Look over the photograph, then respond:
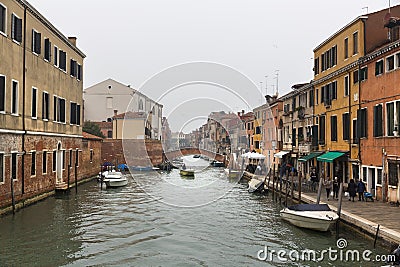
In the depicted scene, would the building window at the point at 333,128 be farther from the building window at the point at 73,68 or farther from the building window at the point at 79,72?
the building window at the point at 79,72

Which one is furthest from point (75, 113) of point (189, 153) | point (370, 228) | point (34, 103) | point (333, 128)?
point (189, 153)

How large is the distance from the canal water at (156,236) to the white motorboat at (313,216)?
201 millimetres

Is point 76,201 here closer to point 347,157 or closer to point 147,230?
point 147,230

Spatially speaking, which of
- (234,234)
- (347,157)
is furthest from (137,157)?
(234,234)

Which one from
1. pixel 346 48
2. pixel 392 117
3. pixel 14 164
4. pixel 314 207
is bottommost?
pixel 314 207

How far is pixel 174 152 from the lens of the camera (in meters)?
48.3

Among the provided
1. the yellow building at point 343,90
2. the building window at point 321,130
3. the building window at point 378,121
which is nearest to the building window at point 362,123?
the yellow building at point 343,90

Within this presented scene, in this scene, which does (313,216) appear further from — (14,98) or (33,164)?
(33,164)

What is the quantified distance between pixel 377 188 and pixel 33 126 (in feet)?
38.9

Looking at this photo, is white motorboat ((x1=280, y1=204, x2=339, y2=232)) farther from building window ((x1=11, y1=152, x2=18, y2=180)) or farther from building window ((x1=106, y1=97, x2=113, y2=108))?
building window ((x1=106, y1=97, x2=113, y2=108))

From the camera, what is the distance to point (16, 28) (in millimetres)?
14891

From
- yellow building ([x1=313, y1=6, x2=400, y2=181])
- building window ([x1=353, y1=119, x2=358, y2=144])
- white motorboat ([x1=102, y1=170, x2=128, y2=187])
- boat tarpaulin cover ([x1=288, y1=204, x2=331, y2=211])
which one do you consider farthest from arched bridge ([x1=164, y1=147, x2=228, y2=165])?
boat tarpaulin cover ([x1=288, y1=204, x2=331, y2=211])

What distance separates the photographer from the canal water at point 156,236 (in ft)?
33.6

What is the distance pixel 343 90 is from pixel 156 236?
10.1 metres
